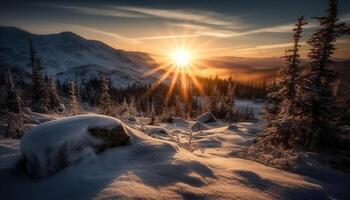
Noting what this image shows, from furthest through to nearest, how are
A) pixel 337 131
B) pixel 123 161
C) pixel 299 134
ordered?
1. pixel 337 131
2. pixel 299 134
3. pixel 123 161

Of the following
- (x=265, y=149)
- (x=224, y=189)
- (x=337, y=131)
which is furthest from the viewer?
(x=337, y=131)

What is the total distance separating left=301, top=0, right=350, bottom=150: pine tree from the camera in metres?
12.4

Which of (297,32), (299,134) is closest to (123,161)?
(299,134)

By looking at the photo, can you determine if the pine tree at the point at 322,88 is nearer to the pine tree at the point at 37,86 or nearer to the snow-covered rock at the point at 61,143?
the snow-covered rock at the point at 61,143

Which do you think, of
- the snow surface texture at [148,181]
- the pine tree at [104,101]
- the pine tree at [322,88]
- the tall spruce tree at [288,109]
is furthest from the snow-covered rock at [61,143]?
the pine tree at [104,101]

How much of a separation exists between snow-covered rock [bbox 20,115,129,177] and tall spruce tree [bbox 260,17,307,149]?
880cm

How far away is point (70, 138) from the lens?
13.0ft

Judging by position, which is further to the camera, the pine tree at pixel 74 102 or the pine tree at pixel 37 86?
the pine tree at pixel 37 86

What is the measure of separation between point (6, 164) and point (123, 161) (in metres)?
2.46

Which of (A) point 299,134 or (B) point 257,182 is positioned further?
(A) point 299,134

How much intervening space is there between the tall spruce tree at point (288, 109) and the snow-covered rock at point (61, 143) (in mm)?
8801

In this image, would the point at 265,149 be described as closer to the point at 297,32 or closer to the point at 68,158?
the point at 297,32

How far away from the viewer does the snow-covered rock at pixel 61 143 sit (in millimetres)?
3717

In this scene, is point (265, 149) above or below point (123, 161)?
below
